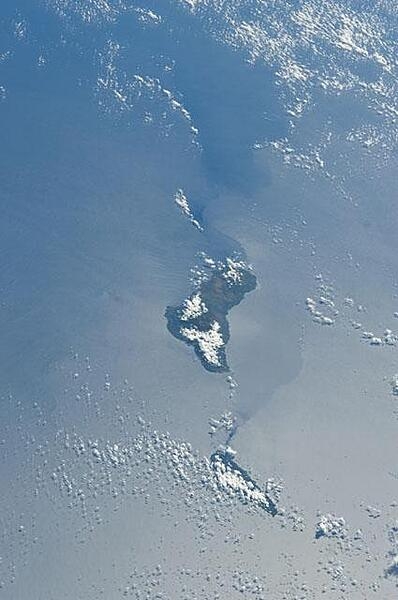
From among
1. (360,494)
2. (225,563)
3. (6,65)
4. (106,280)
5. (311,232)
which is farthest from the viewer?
(6,65)

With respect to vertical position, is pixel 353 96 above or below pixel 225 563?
above

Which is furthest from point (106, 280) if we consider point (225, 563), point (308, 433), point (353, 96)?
point (353, 96)

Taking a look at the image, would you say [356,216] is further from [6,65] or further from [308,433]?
[6,65]

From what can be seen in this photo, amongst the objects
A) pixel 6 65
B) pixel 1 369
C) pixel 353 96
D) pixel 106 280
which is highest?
pixel 353 96

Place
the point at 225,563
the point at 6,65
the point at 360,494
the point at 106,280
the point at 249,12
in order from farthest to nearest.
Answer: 1. the point at 249,12
2. the point at 6,65
3. the point at 106,280
4. the point at 360,494
5. the point at 225,563

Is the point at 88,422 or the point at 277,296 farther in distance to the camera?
the point at 277,296

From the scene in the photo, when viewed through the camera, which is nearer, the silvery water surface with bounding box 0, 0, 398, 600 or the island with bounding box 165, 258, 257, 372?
the silvery water surface with bounding box 0, 0, 398, 600

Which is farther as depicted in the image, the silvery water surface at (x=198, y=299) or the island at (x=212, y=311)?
the island at (x=212, y=311)

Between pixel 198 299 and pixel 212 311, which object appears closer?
pixel 212 311
